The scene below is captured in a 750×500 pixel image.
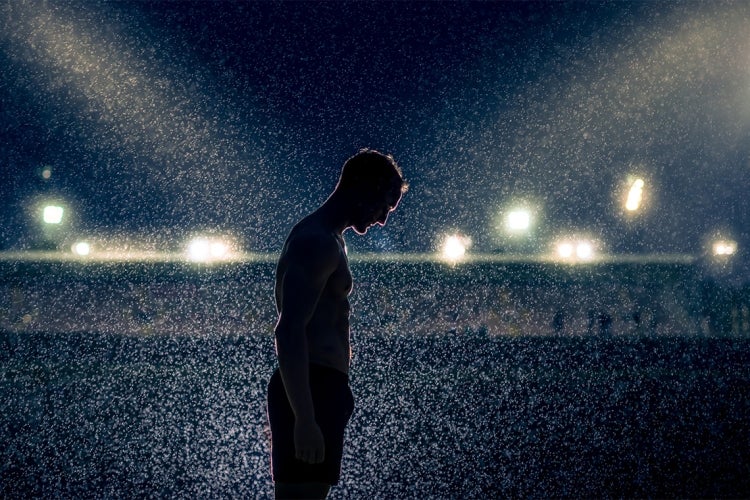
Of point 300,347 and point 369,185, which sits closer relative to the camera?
point 300,347

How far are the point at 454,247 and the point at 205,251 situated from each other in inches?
362

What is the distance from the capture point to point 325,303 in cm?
217

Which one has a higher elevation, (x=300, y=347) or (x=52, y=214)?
(x=52, y=214)

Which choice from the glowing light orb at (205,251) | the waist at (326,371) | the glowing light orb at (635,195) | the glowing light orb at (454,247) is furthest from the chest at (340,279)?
the glowing light orb at (205,251)

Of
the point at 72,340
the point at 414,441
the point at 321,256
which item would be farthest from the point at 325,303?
the point at 72,340

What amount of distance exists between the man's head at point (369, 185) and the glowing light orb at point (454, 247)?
1953 centimetres

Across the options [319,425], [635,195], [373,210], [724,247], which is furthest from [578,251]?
[319,425]

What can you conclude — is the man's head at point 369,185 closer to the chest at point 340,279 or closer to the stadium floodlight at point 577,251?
the chest at point 340,279

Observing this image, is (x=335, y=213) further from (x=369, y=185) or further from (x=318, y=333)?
(x=318, y=333)

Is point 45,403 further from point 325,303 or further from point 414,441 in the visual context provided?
point 325,303

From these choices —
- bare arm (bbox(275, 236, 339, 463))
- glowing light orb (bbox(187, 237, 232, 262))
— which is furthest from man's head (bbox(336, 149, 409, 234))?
glowing light orb (bbox(187, 237, 232, 262))

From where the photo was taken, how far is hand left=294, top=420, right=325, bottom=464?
2.01 meters

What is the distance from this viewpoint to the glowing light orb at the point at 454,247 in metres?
21.9

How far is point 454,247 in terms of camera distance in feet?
73.2
